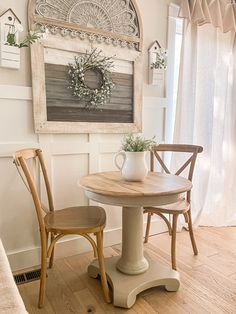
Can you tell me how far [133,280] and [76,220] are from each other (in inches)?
21.0

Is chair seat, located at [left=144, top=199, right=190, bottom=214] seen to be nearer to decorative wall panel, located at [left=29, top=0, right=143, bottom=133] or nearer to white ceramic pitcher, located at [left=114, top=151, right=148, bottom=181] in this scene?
white ceramic pitcher, located at [left=114, top=151, right=148, bottom=181]

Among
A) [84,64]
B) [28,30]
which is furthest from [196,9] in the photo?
[28,30]

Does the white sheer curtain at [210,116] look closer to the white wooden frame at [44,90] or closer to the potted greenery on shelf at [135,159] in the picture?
the white wooden frame at [44,90]

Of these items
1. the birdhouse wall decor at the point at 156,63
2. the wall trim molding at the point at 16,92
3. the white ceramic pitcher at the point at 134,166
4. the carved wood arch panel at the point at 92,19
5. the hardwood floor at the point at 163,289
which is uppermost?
the carved wood arch panel at the point at 92,19

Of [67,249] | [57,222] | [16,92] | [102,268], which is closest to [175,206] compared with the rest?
[102,268]

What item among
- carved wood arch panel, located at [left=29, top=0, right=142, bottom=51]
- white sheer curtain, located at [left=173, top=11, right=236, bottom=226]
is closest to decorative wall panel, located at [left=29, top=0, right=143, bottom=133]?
carved wood arch panel, located at [left=29, top=0, right=142, bottom=51]

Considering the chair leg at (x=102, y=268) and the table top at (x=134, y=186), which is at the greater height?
the table top at (x=134, y=186)

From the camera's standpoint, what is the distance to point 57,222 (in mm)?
1633

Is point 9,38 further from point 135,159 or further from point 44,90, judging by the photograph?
point 135,159

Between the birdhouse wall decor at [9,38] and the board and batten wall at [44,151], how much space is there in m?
0.07

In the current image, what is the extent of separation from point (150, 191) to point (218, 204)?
1.77 metres

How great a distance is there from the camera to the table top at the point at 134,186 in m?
1.40

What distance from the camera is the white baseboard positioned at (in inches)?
77.2


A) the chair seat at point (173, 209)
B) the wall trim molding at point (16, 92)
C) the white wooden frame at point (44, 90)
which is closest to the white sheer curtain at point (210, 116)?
the white wooden frame at point (44, 90)
